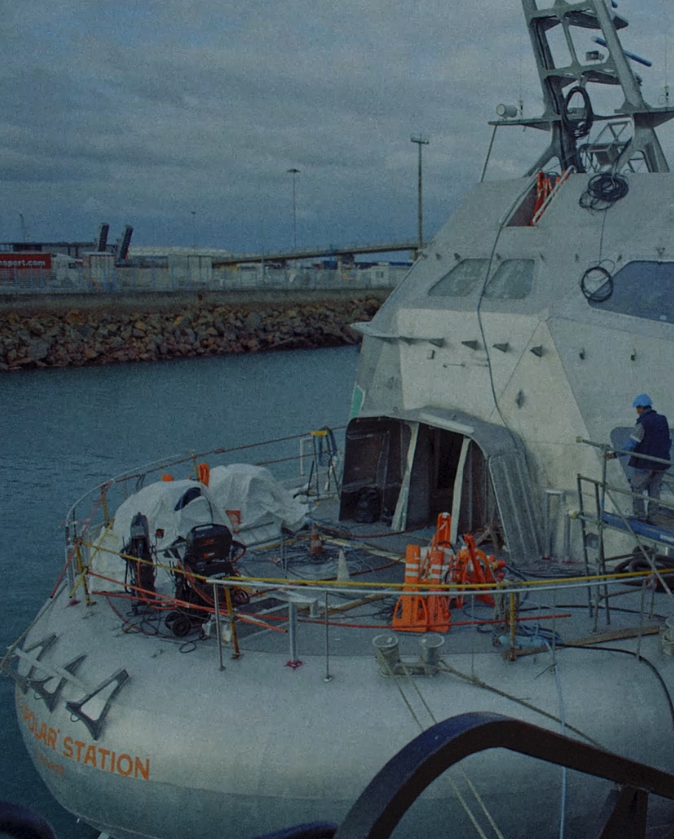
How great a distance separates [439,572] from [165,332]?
149 feet

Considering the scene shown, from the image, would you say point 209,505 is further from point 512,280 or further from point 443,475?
point 512,280

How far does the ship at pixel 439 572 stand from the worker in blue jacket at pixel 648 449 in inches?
9.8

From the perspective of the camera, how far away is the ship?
762 centimetres

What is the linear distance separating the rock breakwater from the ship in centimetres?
3089

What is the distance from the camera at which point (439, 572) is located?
9.49 m

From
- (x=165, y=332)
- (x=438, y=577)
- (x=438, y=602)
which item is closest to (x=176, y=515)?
(x=438, y=577)

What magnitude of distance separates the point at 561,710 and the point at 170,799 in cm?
354

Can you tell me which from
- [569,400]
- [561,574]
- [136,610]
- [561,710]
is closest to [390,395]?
[569,400]

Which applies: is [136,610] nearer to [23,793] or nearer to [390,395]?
[23,793]

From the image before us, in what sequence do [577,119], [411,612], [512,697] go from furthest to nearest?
[577,119] → [411,612] → [512,697]

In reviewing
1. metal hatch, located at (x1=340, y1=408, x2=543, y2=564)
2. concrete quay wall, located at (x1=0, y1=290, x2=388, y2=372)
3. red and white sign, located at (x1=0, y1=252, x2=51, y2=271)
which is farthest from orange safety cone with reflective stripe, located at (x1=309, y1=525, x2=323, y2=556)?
red and white sign, located at (x1=0, y1=252, x2=51, y2=271)

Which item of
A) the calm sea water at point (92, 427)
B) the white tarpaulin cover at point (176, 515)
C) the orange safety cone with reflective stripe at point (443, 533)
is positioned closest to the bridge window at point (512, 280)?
the orange safety cone with reflective stripe at point (443, 533)

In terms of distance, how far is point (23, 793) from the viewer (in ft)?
33.7

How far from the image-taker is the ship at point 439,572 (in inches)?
300
